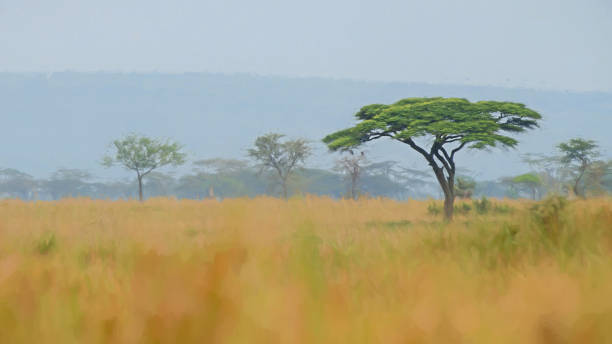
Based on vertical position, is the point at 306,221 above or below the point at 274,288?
above

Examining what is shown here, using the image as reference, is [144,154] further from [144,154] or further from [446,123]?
[446,123]

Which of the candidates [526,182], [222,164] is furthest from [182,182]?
[526,182]

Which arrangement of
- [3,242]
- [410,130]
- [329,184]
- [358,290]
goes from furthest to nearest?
[329,184]
[410,130]
[3,242]
[358,290]

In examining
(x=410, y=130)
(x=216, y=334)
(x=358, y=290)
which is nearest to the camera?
(x=216, y=334)

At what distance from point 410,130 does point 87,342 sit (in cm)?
1982

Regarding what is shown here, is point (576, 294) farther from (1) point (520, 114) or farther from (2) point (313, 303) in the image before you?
(1) point (520, 114)

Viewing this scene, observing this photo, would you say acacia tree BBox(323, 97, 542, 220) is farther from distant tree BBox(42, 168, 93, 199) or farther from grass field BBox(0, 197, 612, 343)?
distant tree BBox(42, 168, 93, 199)

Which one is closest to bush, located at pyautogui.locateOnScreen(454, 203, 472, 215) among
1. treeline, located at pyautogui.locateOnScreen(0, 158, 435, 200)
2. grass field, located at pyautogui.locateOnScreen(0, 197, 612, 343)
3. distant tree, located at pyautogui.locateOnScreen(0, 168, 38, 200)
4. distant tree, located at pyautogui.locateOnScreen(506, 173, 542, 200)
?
grass field, located at pyautogui.locateOnScreen(0, 197, 612, 343)

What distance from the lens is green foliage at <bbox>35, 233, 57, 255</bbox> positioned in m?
6.96

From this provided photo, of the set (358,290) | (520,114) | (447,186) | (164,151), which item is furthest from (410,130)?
(164,151)

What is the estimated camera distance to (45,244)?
715 centimetres

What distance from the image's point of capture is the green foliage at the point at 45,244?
6.96 metres

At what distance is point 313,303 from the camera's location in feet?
7.33

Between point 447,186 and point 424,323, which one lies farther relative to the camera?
point 447,186
